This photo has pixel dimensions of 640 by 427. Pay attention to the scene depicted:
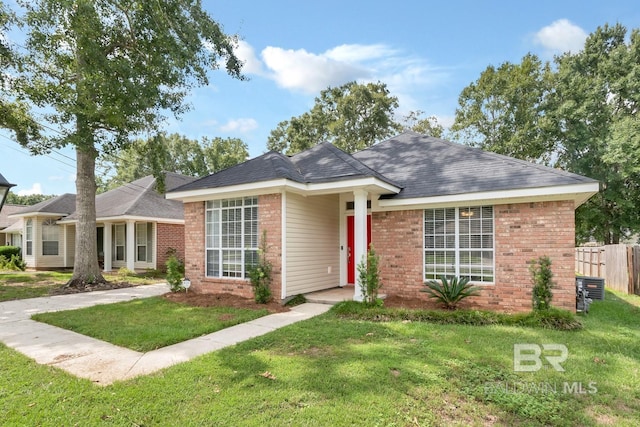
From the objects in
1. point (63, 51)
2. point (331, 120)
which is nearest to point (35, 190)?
point (331, 120)

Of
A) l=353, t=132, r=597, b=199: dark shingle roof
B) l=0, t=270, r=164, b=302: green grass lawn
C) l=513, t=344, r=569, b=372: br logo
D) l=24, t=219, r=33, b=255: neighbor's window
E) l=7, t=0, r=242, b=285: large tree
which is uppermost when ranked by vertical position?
l=7, t=0, r=242, b=285: large tree

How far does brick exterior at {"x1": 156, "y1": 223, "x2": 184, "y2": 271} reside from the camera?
16.7 metres

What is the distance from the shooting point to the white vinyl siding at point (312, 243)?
28.2 ft

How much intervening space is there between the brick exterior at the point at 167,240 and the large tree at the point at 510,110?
63.9ft

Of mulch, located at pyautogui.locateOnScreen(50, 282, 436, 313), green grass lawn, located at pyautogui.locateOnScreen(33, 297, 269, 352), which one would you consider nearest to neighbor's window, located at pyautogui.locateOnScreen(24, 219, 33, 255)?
green grass lawn, located at pyautogui.locateOnScreen(33, 297, 269, 352)

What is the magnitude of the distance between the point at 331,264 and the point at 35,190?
68971 mm

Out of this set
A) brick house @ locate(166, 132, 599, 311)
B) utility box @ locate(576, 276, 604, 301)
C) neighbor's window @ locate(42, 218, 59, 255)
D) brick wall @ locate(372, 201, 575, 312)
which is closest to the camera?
brick wall @ locate(372, 201, 575, 312)

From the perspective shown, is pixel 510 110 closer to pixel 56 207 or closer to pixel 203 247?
pixel 203 247

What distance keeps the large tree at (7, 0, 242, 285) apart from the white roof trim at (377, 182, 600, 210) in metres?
8.14

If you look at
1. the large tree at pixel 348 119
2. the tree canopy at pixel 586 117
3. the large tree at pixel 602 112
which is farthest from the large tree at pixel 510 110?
the large tree at pixel 348 119

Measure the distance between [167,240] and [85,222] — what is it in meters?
4.92

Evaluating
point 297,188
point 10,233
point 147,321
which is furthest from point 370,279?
point 10,233

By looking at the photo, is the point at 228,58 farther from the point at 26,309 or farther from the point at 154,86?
the point at 26,309

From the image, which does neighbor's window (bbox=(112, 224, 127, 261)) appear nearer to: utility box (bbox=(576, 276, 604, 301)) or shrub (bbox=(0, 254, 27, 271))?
shrub (bbox=(0, 254, 27, 271))
